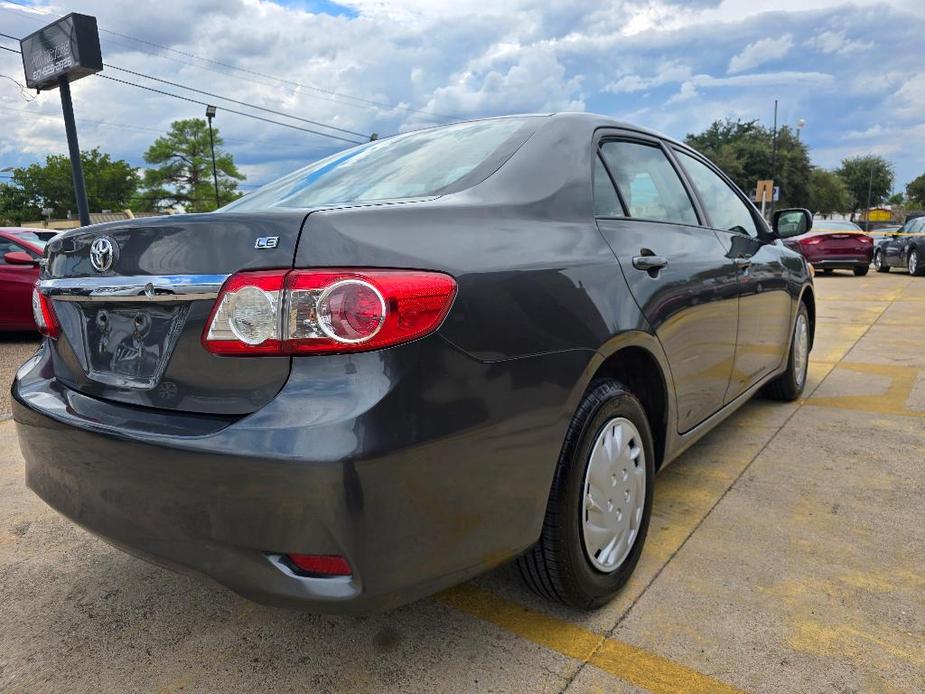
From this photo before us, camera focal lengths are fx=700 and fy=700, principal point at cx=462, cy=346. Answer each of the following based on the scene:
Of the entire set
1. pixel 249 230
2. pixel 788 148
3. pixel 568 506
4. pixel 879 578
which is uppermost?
pixel 788 148

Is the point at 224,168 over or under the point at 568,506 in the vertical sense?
over

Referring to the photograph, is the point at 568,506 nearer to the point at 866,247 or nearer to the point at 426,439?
the point at 426,439

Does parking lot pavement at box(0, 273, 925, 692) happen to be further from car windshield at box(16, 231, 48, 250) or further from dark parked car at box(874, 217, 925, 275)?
dark parked car at box(874, 217, 925, 275)

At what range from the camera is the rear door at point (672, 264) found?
7.63ft

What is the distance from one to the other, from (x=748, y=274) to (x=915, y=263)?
1582 centimetres

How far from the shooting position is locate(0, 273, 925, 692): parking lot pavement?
1.89 m

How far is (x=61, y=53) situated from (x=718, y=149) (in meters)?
50.6

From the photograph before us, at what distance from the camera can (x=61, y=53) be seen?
58.4 ft

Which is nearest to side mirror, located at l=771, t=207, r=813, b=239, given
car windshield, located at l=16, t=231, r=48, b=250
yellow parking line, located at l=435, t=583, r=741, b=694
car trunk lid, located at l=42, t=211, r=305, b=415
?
yellow parking line, located at l=435, t=583, r=741, b=694

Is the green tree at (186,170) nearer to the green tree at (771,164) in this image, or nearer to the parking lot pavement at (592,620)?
the green tree at (771,164)

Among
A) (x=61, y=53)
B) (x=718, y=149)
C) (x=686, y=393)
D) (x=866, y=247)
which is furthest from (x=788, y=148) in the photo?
(x=686, y=393)

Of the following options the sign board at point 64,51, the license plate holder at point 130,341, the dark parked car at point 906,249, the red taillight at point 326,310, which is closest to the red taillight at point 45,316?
the license plate holder at point 130,341

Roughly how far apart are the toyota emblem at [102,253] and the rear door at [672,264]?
141 centimetres

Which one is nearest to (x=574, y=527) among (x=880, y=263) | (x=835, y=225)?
(x=835, y=225)
